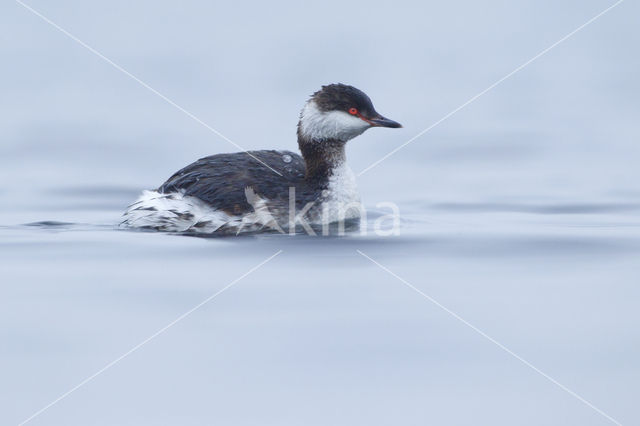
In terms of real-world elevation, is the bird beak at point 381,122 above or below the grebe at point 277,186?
above

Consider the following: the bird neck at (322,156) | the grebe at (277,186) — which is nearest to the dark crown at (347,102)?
the grebe at (277,186)

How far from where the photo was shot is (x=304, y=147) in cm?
998

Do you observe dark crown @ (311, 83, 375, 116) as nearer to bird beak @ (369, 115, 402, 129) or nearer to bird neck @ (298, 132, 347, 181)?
bird beak @ (369, 115, 402, 129)

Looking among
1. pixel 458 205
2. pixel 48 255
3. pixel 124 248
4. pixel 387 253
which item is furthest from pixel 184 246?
pixel 458 205

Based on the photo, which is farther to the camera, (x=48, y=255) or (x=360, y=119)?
(x=360, y=119)

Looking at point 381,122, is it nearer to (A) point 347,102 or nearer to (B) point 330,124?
(A) point 347,102

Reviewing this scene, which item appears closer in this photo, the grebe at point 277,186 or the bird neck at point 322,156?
the grebe at point 277,186

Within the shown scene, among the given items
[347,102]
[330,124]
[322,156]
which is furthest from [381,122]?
[322,156]

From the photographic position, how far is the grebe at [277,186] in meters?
9.41

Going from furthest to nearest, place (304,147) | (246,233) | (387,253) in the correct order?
(304,147) < (246,233) < (387,253)

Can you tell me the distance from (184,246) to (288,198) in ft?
3.64

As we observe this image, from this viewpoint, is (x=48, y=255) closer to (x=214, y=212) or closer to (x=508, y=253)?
(x=214, y=212)

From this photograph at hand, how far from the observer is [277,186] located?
376 inches

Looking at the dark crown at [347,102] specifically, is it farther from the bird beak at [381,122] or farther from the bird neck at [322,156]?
the bird neck at [322,156]
